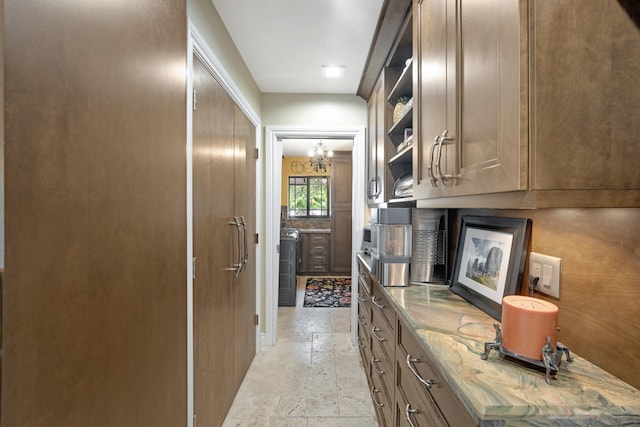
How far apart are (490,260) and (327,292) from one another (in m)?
3.57

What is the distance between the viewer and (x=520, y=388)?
2.26 ft

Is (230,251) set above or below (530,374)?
above

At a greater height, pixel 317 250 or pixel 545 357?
pixel 545 357

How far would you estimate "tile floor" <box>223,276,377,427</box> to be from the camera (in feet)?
6.25

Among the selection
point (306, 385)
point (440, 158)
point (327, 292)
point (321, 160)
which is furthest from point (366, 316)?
point (321, 160)

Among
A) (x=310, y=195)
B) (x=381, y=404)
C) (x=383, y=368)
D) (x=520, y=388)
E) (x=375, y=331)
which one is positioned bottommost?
(x=381, y=404)

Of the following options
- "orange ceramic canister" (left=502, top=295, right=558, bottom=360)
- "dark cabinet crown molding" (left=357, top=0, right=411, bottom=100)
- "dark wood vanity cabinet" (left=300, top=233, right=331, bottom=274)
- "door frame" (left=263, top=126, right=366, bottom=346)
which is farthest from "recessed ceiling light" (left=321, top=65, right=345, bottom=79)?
"dark wood vanity cabinet" (left=300, top=233, right=331, bottom=274)

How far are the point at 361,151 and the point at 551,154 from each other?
226 cm

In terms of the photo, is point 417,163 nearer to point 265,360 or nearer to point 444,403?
point 444,403

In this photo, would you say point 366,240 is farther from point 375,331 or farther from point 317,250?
point 317,250

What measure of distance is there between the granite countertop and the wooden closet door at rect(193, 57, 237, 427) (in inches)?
41.9

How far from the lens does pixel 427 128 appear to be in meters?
1.26

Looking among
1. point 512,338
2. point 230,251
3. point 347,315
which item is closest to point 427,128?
→ point 512,338

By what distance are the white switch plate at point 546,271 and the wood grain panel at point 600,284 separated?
0.05 ft
